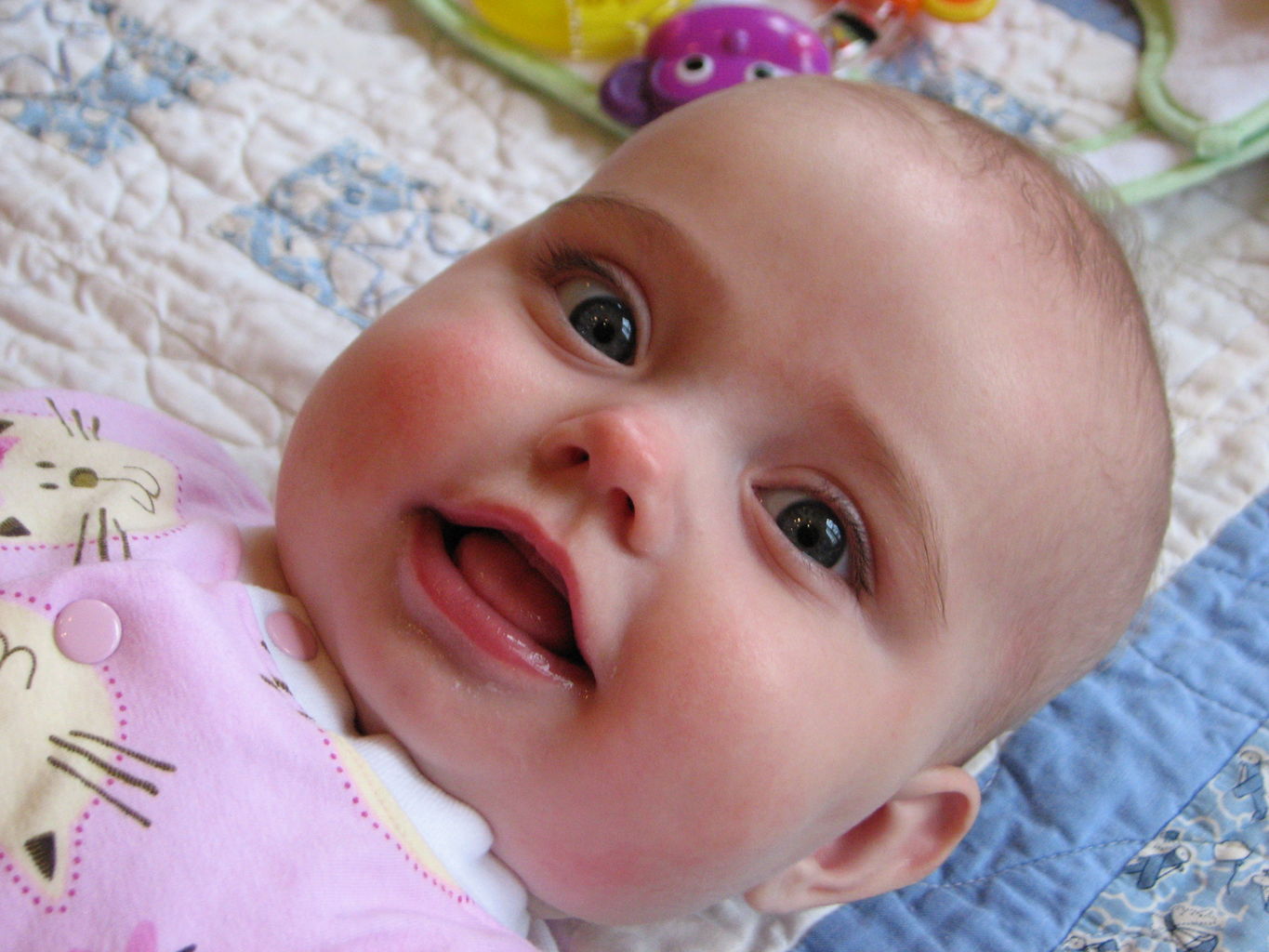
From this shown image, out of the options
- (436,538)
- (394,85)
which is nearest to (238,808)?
(436,538)

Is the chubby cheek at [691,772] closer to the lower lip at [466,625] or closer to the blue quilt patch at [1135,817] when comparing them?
the lower lip at [466,625]

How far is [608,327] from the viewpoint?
78 centimetres

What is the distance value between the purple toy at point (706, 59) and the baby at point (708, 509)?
59cm

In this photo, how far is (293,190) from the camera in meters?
1.31

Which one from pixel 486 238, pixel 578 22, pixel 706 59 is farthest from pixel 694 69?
pixel 486 238

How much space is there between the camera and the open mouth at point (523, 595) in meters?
0.70

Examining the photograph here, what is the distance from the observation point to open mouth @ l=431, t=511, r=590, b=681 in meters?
0.70

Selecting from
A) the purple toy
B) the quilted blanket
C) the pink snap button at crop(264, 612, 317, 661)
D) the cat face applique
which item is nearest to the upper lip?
the pink snap button at crop(264, 612, 317, 661)

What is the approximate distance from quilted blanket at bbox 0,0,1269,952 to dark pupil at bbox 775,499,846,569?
0.37 metres

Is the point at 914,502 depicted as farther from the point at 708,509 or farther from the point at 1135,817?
the point at 1135,817

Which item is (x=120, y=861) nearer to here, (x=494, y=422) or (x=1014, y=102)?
(x=494, y=422)

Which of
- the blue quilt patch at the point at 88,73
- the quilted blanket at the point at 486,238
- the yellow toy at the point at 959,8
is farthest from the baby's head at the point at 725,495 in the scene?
the yellow toy at the point at 959,8

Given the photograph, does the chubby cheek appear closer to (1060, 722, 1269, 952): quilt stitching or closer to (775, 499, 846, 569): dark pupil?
(775, 499, 846, 569): dark pupil

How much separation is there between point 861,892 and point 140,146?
1106 millimetres
